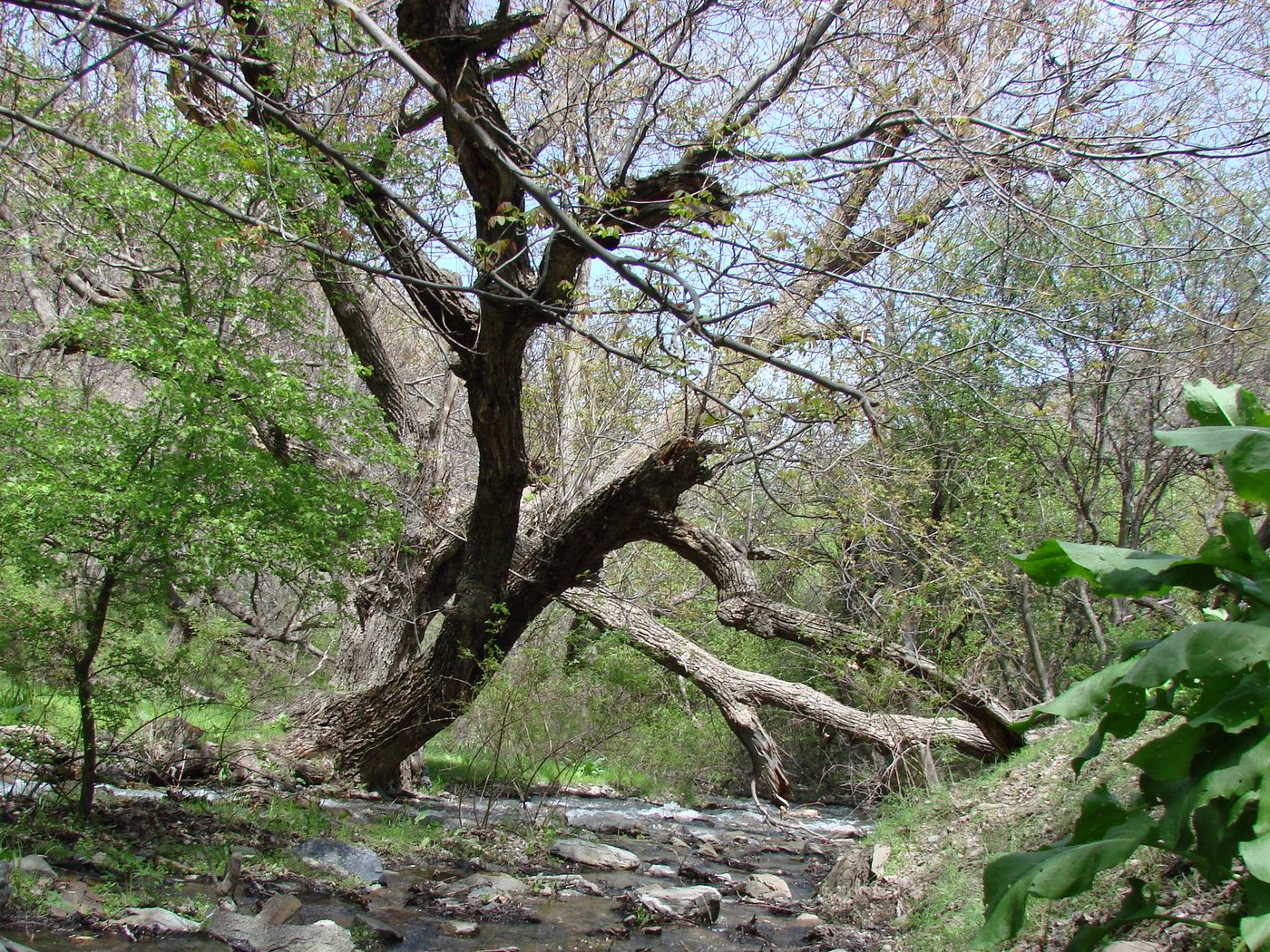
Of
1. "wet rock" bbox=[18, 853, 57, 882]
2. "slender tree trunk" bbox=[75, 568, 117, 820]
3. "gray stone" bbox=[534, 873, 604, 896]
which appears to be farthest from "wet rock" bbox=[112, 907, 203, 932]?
"gray stone" bbox=[534, 873, 604, 896]

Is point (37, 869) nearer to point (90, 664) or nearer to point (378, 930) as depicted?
point (90, 664)

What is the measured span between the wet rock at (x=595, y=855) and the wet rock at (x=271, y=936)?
339 cm

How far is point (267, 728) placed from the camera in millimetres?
7555

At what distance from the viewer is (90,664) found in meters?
4.87

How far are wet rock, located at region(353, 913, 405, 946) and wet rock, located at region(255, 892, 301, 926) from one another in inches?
13.0

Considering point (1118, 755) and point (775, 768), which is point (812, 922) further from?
point (775, 768)

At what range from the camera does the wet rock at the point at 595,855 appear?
725cm

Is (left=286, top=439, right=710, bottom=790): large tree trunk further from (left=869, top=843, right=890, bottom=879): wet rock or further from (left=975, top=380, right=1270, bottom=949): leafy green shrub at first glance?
(left=975, top=380, right=1270, bottom=949): leafy green shrub

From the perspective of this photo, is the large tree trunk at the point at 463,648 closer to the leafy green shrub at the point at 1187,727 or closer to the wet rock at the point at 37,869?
the wet rock at the point at 37,869

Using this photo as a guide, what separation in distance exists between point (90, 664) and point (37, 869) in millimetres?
1090

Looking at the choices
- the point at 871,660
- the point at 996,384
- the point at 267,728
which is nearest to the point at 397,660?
the point at 267,728

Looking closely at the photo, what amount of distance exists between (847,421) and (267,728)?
5832 millimetres

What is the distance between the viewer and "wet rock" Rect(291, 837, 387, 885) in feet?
18.9

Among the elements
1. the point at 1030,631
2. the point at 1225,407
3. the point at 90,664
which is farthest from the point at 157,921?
the point at 1030,631
